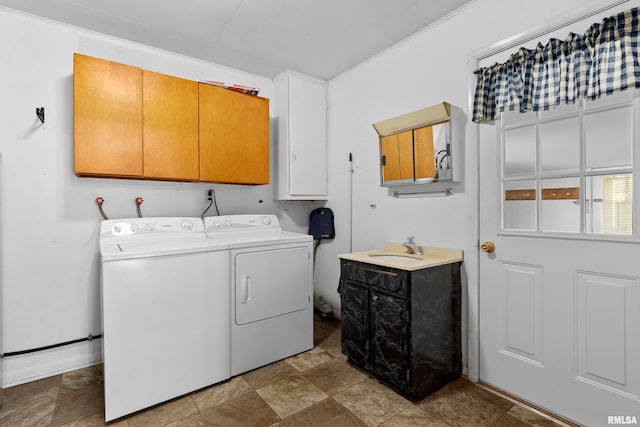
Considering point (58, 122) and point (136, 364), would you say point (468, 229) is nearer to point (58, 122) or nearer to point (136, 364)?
point (136, 364)

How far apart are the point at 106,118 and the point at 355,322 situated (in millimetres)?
2330

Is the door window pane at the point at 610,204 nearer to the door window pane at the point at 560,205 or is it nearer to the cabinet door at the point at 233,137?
the door window pane at the point at 560,205

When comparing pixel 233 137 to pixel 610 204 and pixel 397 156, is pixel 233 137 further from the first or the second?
pixel 610 204

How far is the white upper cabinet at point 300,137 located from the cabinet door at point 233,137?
26cm

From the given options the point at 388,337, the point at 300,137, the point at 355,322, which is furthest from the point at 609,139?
the point at 300,137

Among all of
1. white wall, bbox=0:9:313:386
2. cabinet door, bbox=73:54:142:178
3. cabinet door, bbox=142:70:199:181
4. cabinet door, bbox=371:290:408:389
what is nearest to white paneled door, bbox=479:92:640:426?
cabinet door, bbox=371:290:408:389

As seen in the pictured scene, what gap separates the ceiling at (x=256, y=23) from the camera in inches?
82.0

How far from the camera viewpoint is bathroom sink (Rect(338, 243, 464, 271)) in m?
1.95

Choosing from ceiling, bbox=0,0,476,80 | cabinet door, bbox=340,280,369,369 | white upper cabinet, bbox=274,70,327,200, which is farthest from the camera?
white upper cabinet, bbox=274,70,327,200

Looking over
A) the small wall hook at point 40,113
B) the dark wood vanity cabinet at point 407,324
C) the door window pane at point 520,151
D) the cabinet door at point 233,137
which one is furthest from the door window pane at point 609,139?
the small wall hook at point 40,113

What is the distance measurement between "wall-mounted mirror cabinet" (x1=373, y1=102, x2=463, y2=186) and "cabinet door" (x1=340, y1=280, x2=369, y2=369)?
92cm

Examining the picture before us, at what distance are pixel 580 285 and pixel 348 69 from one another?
2.61 meters

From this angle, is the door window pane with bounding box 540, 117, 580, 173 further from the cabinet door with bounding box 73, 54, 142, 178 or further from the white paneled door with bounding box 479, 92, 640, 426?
the cabinet door with bounding box 73, 54, 142, 178

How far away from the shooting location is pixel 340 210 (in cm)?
325
